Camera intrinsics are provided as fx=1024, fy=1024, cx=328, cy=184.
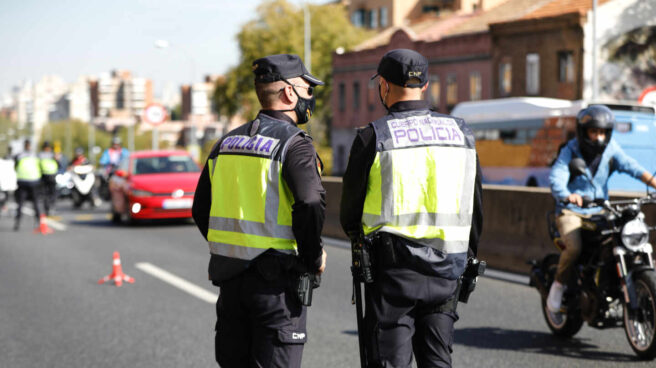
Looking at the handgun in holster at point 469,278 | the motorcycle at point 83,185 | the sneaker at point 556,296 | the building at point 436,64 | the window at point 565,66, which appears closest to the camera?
the handgun in holster at point 469,278

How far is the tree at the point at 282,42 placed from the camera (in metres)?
73.6

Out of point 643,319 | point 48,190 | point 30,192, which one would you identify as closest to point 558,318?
point 643,319

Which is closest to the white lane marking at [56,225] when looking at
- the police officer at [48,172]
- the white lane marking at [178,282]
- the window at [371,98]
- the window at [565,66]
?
the police officer at [48,172]

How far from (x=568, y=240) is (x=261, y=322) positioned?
373 cm

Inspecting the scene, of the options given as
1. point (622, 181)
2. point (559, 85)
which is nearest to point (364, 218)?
point (622, 181)

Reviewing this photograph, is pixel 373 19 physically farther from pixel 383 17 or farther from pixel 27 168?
pixel 27 168

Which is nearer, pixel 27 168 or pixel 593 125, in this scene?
pixel 593 125

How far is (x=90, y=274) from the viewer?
12.7 metres

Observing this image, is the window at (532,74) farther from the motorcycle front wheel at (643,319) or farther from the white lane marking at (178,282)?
the motorcycle front wheel at (643,319)

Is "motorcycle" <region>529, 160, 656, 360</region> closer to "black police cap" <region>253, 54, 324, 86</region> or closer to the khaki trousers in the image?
the khaki trousers

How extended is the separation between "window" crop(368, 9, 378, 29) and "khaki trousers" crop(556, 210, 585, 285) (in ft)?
289

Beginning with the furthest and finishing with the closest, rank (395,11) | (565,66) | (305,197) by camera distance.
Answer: (395,11) → (565,66) → (305,197)

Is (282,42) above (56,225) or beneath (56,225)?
above

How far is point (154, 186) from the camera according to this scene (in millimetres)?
20781
